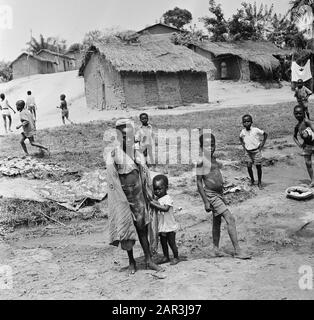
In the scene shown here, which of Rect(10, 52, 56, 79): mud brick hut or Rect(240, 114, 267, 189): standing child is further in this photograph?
Rect(10, 52, 56, 79): mud brick hut

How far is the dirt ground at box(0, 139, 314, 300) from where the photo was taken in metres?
3.97

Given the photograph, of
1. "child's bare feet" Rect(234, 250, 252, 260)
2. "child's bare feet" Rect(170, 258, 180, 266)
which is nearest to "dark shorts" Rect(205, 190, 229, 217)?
"child's bare feet" Rect(234, 250, 252, 260)

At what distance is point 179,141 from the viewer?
1177 centimetres

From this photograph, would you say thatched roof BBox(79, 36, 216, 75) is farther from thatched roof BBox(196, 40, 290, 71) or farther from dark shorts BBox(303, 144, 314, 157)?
dark shorts BBox(303, 144, 314, 157)

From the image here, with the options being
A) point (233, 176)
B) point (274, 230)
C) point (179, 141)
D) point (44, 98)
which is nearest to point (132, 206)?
point (274, 230)

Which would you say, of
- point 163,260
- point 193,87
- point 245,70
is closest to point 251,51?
point 245,70

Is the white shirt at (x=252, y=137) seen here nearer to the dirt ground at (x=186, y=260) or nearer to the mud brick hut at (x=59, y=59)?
the dirt ground at (x=186, y=260)

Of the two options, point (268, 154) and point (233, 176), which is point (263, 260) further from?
point (268, 154)

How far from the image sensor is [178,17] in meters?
48.3

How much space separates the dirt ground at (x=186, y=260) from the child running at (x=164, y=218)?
18 centimetres

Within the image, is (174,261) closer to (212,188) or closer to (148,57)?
(212,188)

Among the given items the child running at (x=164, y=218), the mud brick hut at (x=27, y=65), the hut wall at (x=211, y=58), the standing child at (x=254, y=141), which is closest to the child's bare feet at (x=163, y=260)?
the child running at (x=164, y=218)

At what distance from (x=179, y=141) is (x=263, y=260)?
7.30 metres

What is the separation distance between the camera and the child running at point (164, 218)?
4664 millimetres
